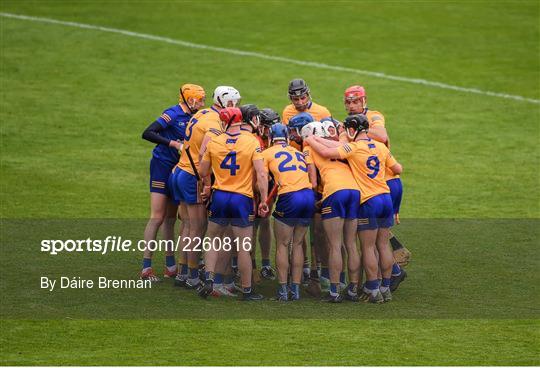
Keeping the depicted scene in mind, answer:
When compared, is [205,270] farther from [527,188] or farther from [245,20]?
[245,20]

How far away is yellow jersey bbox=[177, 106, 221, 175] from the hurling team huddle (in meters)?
0.01

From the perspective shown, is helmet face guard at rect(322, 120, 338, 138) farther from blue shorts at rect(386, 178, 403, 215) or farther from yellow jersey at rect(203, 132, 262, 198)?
blue shorts at rect(386, 178, 403, 215)

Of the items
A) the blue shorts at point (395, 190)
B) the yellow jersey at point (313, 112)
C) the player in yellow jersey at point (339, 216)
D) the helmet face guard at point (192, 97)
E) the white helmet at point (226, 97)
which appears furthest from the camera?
the yellow jersey at point (313, 112)

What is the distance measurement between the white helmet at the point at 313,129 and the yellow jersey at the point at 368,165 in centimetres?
42

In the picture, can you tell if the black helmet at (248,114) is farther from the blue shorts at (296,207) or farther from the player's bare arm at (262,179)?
the blue shorts at (296,207)

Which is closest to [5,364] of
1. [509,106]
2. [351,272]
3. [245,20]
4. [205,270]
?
[205,270]

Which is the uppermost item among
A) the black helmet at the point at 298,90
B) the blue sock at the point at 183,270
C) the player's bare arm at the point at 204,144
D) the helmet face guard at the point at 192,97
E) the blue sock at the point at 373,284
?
the black helmet at the point at 298,90

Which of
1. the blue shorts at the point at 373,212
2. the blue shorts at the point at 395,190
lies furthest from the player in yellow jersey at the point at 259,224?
the blue shorts at the point at 395,190

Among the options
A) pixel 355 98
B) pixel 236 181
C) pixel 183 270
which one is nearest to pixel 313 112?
pixel 355 98

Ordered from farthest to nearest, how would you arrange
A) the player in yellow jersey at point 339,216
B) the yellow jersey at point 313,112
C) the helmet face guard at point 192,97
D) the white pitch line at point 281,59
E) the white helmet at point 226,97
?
the white pitch line at point 281,59 < the yellow jersey at point 313,112 < the helmet face guard at point 192,97 < the white helmet at point 226,97 < the player in yellow jersey at point 339,216

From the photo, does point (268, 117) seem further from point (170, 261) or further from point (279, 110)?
point (279, 110)

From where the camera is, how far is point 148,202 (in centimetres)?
1941

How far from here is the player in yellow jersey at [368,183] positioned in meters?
13.8

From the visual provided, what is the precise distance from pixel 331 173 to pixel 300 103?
1.41m
